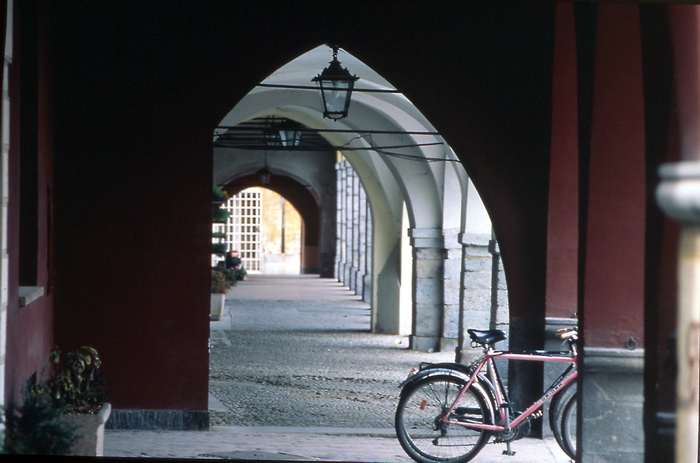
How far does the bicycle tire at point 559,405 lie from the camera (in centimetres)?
605

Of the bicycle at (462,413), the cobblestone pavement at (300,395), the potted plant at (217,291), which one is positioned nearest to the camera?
the bicycle at (462,413)

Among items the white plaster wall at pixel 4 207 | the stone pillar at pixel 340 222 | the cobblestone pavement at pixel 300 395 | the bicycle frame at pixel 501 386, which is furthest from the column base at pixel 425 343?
the stone pillar at pixel 340 222

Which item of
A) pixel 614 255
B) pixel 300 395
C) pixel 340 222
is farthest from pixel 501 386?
pixel 340 222

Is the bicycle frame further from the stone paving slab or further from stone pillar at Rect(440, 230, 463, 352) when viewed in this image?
stone pillar at Rect(440, 230, 463, 352)

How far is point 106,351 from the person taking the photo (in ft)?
22.8

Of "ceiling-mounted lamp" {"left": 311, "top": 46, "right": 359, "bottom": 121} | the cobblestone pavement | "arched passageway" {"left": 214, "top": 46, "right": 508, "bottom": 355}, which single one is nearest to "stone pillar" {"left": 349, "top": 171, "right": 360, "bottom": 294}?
the cobblestone pavement

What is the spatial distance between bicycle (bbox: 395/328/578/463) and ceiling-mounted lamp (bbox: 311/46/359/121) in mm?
2467

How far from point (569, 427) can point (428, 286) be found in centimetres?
737

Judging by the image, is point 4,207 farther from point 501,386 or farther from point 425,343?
point 425,343

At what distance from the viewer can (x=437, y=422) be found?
5.92 m

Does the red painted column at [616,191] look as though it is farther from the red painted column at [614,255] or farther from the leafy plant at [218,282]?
the leafy plant at [218,282]

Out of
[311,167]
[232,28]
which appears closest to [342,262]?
[311,167]

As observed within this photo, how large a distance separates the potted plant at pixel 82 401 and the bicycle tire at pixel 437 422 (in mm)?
1571

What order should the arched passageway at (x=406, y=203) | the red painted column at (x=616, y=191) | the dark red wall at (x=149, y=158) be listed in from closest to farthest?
the red painted column at (x=616, y=191), the dark red wall at (x=149, y=158), the arched passageway at (x=406, y=203)
